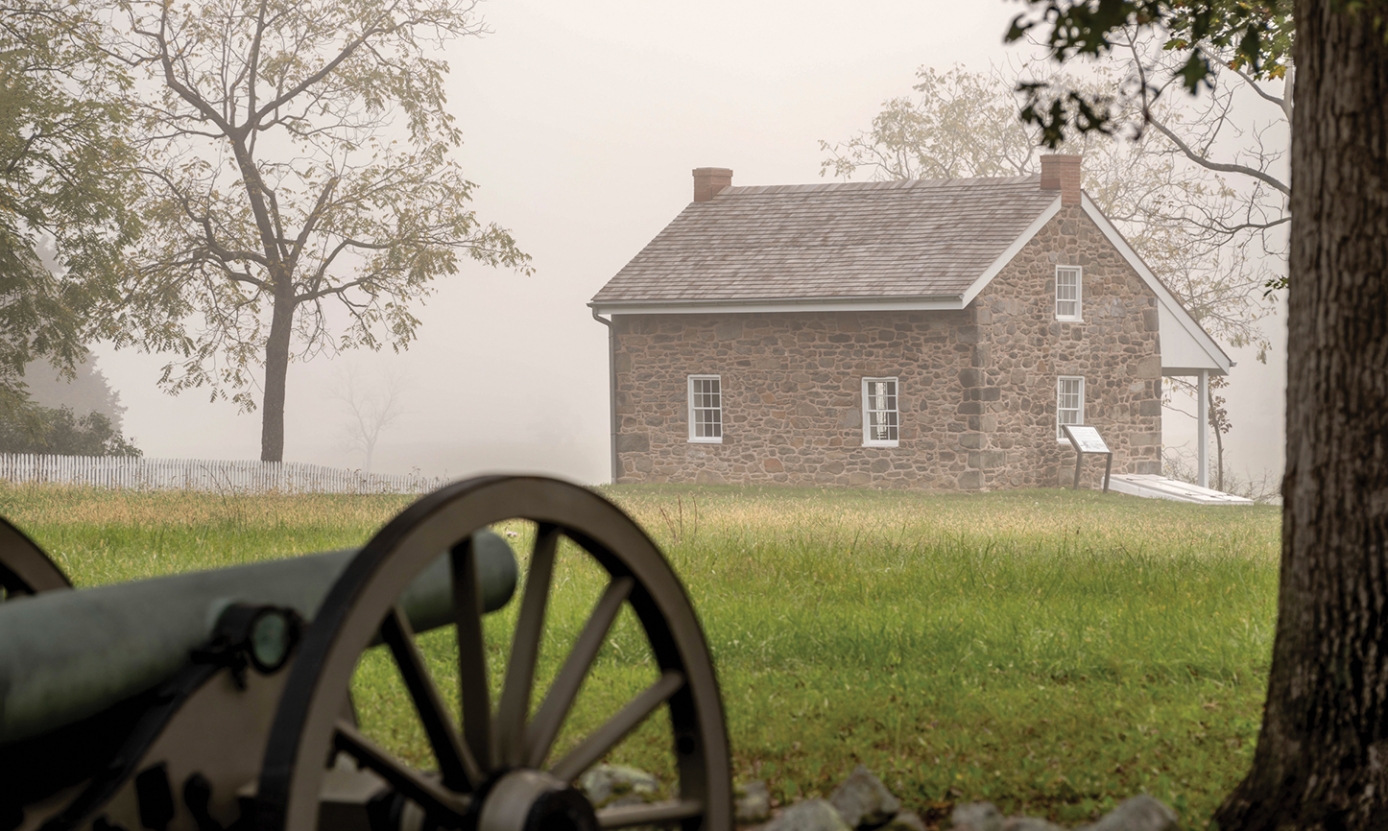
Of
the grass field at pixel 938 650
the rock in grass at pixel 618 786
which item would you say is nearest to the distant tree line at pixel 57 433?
the grass field at pixel 938 650

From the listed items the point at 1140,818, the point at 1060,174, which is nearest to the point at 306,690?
the point at 1140,818

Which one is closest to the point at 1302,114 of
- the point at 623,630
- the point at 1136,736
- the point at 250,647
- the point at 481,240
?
the point at 1136,736

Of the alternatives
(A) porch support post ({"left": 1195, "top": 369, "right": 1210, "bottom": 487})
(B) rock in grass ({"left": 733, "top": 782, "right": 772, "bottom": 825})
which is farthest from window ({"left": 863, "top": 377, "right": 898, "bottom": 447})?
(B) rock in grass ({"left": 733, "top": 782, "right": 772, "bottom": 825})

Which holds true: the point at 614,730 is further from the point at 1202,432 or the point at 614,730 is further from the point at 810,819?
the point at 1202,432

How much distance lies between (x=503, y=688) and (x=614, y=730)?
0.29 metres

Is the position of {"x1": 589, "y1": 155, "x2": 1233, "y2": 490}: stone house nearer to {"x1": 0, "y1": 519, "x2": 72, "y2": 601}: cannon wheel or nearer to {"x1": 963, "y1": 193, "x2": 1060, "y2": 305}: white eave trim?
{"x1": 963, "y1": 193, "x2": 1060, "y2": 305}: white eave trim

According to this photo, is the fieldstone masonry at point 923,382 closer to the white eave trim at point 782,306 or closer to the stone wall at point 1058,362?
the stone wall at point 1058,362

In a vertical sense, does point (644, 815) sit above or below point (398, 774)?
below

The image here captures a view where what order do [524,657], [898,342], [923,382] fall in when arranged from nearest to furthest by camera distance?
[524,657], [923,382], [898,342]

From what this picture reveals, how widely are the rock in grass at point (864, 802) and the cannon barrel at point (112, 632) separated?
2.12 meters

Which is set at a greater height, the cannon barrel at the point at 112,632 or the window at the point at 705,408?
the window at the point at 705,408

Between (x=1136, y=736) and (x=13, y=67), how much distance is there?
25.8 meters

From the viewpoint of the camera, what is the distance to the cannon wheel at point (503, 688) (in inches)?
82.1

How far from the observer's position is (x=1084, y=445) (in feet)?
82.9
